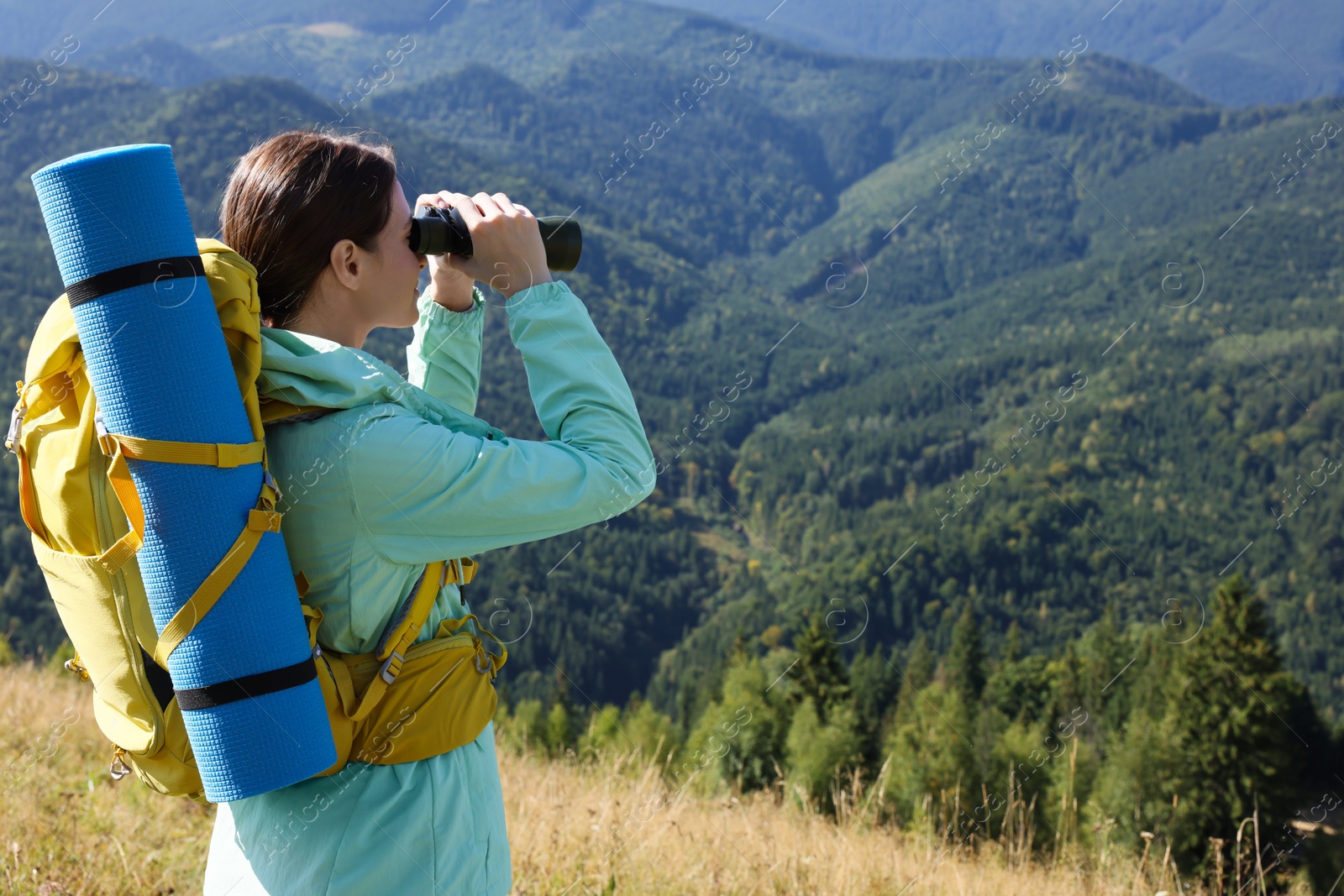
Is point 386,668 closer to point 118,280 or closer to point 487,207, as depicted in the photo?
point 118,280

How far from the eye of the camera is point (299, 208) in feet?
4.60

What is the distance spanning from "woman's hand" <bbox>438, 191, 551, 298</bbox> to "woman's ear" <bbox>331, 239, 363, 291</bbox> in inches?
7.1

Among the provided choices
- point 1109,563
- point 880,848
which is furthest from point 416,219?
point 1109,563

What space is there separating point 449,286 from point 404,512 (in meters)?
0.68

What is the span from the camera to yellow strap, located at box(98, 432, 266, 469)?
1.20 m

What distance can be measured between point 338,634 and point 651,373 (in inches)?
5361

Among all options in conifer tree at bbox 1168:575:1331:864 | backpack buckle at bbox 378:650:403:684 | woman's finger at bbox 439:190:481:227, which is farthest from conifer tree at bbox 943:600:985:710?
backpack buckle at bbox 378:650:403:684

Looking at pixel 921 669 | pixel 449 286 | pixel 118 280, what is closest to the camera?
pixel 118 280

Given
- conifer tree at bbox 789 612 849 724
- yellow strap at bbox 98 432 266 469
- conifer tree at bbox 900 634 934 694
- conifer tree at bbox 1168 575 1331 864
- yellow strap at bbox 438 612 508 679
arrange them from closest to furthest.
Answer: yellow strap at bbox 98 432 266 469
yellow strap at bbox 438 612 508 679
conifer tree at bbox 1168 575 1331 864
conifer tree at bbox 789 612 849 724
conifer tree at bbox 900 634 934 694

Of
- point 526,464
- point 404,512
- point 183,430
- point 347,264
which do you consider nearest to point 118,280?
point 183,430

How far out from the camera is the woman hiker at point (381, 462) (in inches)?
50.8

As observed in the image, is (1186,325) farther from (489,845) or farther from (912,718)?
(489,845)

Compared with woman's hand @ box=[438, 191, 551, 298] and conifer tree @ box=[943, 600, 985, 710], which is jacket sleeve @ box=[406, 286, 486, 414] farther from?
conifer tree @ box=[943, 600, 985, 710]

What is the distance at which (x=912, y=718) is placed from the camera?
38.7 m
